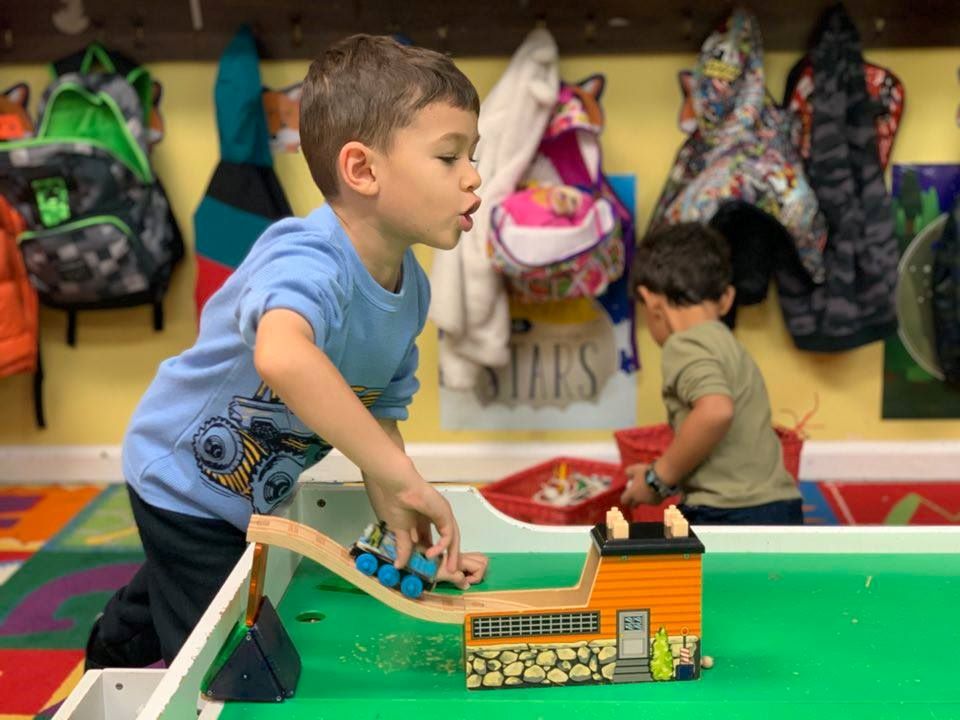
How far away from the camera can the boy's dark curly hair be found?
6.18 feet

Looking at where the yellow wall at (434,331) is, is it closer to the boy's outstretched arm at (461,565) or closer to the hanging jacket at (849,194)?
the hanging jacket at (849,194)

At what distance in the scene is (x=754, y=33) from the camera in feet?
7.67

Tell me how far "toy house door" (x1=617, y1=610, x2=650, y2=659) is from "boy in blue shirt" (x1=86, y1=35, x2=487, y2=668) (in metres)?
0.18

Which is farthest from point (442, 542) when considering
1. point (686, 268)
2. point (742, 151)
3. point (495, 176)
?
point (742, 151)

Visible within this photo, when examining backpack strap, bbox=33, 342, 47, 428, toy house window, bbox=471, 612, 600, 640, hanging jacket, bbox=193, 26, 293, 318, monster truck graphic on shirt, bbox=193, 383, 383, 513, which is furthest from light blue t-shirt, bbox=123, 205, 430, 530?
backpack strap, bbox=33, 342, 47, 428

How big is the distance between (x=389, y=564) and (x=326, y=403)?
0.62ft

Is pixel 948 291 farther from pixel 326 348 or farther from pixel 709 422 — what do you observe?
pixel 326 348

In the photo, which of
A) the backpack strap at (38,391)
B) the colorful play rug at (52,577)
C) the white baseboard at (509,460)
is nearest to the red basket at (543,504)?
the white baseboard at (509,460)

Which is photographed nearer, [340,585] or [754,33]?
[340,585]

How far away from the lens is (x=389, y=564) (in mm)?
1024

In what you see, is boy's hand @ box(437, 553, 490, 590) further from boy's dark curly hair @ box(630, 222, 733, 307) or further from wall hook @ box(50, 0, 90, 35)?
wall hook @ box(50, 0, 90, 35)

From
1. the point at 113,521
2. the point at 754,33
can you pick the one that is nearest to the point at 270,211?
A: the point at 113,521

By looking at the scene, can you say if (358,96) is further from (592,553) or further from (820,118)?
(820,118)

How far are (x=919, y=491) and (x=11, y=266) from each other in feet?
6.70
